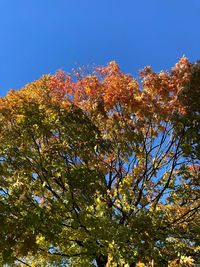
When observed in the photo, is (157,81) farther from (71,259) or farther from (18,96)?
(71,259)

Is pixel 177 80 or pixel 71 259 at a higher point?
pixel 177 80

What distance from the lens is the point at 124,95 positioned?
13.3 metres

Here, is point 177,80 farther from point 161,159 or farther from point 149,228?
point 149,228

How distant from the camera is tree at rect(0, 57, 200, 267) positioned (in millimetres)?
10211

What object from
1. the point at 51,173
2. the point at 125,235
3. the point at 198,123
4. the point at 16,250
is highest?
the point at 198,123

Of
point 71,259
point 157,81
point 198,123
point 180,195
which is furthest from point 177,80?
point 71,259

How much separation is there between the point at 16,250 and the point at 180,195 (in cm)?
625

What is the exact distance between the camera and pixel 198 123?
1170 cm

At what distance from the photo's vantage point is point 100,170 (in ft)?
46.8

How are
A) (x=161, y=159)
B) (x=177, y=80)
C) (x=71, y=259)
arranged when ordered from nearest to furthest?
(x=177, y=80)
(x=161, y=159)
(x=71, y=259)

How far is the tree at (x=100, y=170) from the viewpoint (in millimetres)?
10211

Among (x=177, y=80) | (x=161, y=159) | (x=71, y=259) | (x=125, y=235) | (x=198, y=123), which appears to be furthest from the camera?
(x=71, y=259)

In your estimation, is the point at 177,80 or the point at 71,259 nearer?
the point at 177,80

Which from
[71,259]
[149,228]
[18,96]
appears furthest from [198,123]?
[71,259]
